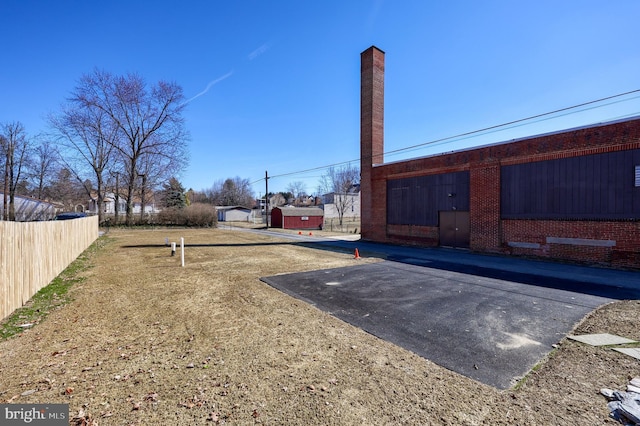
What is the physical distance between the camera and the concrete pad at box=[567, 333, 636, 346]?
4.20m

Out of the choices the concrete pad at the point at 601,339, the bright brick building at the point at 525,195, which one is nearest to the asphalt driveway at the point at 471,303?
the concrete pad at the point at 601,339

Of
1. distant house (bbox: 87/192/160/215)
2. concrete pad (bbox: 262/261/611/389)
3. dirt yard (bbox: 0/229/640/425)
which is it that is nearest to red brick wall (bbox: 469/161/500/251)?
concrete pad (bbox: 262/261/611/389)

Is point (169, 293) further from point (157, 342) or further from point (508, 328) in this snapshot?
point (508, 328)

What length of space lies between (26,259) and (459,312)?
944 centimetres

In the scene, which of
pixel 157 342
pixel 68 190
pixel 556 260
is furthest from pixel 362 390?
pixel 68 190

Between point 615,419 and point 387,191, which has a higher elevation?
point 387,191

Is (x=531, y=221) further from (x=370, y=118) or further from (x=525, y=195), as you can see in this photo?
(x=370, y=118)

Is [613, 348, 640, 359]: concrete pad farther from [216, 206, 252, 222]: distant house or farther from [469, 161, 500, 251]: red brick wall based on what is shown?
[216, 206, 252, 222]: distant house

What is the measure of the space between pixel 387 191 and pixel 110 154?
124 feet

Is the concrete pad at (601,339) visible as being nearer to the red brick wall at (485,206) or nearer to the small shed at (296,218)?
the red brick wall at (485,206)

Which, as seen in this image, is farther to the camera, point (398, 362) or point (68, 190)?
point (68, 190)

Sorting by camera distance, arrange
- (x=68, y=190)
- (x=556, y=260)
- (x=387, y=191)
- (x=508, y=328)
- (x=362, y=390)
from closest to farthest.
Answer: (x=362, y=390) → (x=508, y=328) → (x=556, y=260) → (x=387, y=191) → (x=68, y=190)

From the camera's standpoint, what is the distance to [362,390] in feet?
10.1

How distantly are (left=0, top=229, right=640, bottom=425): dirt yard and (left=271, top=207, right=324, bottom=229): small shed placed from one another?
32078 millimetres
